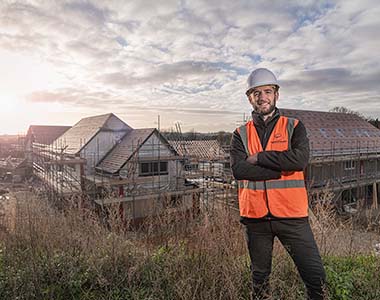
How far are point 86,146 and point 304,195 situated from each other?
1636 centimetres

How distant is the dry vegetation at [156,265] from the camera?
9.53 ft

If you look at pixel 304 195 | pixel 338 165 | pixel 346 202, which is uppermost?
pixel 304 195

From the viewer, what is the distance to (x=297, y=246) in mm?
2422

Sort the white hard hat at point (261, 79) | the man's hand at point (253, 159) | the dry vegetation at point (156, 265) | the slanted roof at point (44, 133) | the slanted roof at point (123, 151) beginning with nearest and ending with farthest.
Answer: the man's hand at point (253, 159) < the white hard hat at point (261, 79) < the dry vegetation at point (156, 265) < the slanted roof at point (123, 151) < the slanted roof at point (44, 133)

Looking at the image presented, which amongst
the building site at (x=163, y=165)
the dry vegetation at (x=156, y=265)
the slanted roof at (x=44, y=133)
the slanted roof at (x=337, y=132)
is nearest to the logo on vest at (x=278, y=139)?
the dry vegetation at (x=156, y=265)

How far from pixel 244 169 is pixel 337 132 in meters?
23.5

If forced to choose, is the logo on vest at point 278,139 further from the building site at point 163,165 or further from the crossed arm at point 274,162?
the building site at point 163,165

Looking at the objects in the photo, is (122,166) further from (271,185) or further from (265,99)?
(271,185)

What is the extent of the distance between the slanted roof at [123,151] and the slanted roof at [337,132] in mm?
10007

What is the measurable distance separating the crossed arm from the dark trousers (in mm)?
438

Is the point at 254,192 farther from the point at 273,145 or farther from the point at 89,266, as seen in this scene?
the point at 89,266

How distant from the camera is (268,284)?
277 centimetres

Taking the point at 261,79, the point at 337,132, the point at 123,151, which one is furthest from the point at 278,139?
the point at 337,132

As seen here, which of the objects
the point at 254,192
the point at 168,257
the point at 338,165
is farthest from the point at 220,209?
the point at 338,165
